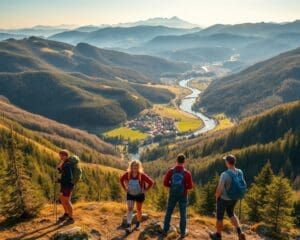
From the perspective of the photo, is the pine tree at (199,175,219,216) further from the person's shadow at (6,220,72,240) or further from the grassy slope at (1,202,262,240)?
the person's shadow at (6,220,72,240)

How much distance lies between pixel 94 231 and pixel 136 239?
3161mm

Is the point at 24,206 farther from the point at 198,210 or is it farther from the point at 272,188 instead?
the point at 198,210

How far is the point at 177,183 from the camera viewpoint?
2573cm

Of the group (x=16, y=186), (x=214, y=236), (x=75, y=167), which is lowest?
(x=214, y=236)

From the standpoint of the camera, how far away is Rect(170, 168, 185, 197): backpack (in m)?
25.7

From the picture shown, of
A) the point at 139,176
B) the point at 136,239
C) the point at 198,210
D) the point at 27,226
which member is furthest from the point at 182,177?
the point at 198,210

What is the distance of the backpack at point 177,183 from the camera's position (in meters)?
25.7

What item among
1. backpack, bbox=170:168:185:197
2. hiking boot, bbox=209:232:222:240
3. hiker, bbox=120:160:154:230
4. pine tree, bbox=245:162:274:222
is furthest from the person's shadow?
pine tree, bbox=245:162:274:222

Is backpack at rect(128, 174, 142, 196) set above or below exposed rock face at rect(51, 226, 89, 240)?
above

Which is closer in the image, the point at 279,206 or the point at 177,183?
the point at 177,183

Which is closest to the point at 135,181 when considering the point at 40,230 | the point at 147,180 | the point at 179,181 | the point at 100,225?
the point at 147,180

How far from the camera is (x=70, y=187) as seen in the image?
92.7 feet

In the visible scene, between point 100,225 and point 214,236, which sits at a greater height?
point 100,225

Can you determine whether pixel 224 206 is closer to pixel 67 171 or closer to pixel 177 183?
pixel 177 183
